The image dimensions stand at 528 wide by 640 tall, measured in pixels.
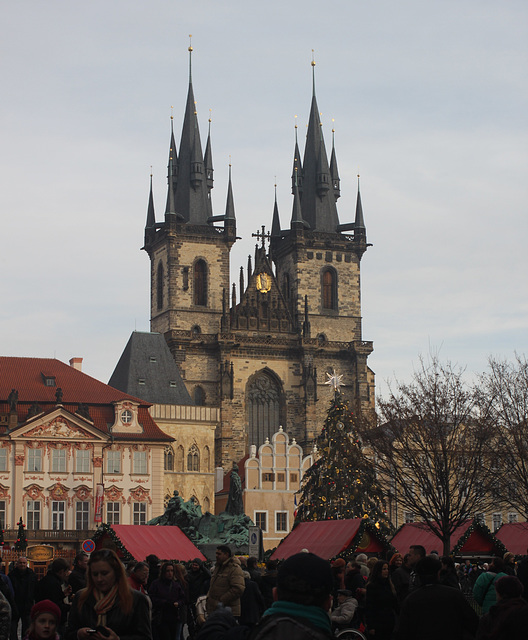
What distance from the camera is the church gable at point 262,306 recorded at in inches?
3071

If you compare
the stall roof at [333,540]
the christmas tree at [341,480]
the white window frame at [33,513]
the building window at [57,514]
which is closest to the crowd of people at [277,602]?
the stall roof at [333,540]

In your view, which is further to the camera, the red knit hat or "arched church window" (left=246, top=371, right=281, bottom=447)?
"arched church window" (left=246, top=371, right=281, bottom=447)

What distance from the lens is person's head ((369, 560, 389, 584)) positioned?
11484mm

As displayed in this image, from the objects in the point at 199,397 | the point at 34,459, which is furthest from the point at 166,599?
the point at 199,397

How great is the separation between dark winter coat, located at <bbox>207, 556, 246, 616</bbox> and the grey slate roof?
56.6 m

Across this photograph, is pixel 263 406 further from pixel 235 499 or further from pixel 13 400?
pixel 235 499

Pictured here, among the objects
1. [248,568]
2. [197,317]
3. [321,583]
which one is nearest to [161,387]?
[197,317]

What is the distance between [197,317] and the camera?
77500 mm

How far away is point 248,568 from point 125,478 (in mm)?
40616

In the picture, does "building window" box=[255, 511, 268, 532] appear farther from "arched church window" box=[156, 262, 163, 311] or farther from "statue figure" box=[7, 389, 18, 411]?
"arched church window" box=[156, 262, 163, 311]

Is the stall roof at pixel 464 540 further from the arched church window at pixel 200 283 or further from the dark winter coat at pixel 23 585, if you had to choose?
the arched church window at pixel 200 283

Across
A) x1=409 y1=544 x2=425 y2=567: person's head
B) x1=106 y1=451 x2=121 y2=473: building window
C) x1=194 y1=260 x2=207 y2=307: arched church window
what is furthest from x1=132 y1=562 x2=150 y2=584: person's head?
x1=194 y1=260 x2=207 y2=307: arched church window

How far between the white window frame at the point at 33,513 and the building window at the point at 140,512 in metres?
4.58

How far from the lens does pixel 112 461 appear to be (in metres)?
55.3
